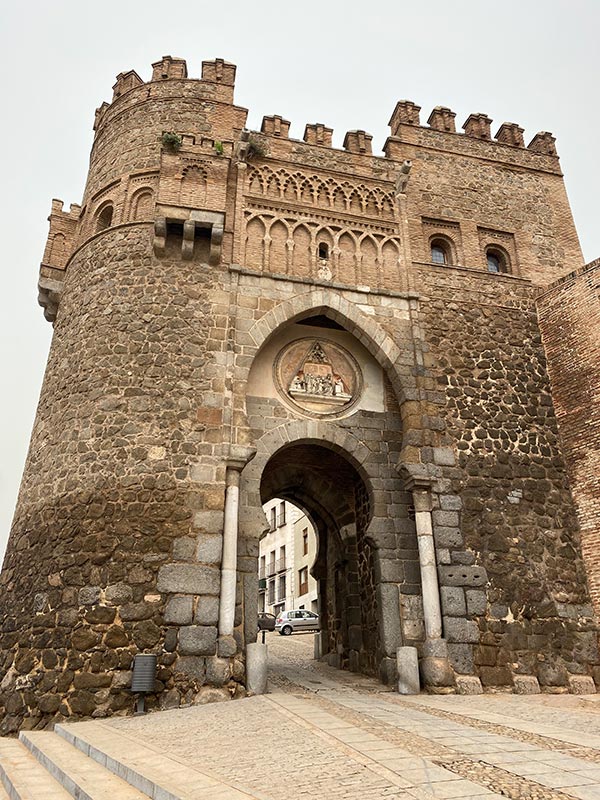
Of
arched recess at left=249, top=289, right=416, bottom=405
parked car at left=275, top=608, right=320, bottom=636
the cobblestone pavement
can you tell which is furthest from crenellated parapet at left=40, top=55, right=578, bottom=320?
parked car at left=275, top=608, right=320, bottom=636

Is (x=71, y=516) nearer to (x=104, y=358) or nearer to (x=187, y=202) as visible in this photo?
(x=104, y=358)

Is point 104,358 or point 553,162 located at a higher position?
point 553,162

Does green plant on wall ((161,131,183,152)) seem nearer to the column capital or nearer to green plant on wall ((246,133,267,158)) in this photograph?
green plant on wall ((246,133,267,158))

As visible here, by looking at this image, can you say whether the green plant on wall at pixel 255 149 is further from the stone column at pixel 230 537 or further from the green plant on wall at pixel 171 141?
the stone column at pixel 230 537

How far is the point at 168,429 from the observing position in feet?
29.3

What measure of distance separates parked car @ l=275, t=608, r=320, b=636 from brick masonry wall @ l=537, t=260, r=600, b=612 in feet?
49.8

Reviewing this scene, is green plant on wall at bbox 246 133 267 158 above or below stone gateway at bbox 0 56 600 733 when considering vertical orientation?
above

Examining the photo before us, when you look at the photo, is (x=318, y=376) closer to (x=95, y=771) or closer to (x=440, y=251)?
(x=440, y=251)

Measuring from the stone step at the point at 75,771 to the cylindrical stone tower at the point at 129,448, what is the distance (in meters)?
1.02

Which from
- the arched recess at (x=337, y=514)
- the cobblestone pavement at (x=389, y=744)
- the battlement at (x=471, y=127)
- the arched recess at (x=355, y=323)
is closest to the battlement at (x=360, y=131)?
the battlement at (x=471, y=127)

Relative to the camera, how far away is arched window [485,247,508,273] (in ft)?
41.9

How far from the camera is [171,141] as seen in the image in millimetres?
10859

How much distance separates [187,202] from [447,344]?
5.42m

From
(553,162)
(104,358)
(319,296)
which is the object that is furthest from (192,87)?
(553,162)
